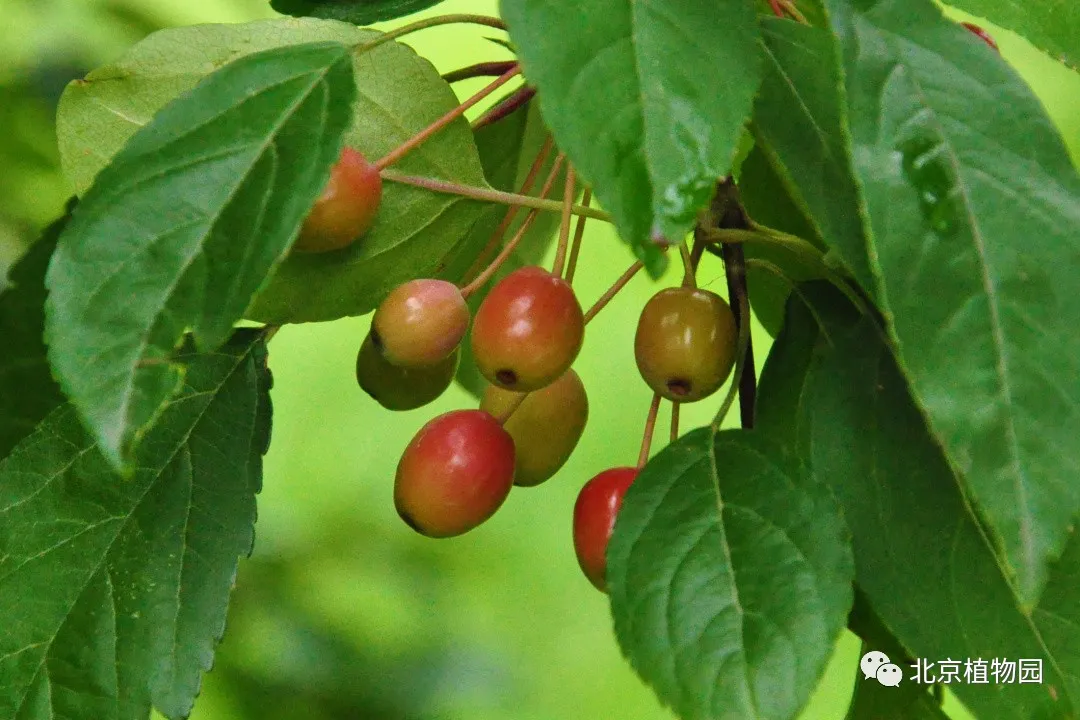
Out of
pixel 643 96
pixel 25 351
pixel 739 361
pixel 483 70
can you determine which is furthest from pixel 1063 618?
pixel 25 351

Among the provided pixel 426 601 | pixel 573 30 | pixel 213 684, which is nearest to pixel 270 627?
pixel 213 684

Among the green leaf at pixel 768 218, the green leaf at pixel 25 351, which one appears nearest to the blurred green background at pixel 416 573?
the green leaf at pixel 25 351

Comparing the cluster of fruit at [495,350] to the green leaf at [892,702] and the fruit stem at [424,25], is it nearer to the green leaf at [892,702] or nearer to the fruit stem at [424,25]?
the fruit stem at [424,25]

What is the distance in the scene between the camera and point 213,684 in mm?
1144

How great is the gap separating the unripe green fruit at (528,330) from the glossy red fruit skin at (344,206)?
0.06 metres

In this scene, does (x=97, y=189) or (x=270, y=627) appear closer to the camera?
(x=97, y=189)

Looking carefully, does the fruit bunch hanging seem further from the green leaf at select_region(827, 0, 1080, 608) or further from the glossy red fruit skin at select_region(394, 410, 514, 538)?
the green leaf at select_region(827, 0, 1080, 608)

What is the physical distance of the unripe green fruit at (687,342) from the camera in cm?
50

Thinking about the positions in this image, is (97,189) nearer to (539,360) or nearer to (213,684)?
(539,360)

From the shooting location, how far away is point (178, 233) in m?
0.39

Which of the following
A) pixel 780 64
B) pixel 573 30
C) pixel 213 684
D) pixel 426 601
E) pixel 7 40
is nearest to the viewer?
pixel 573 30

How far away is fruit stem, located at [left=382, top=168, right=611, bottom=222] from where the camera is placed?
529mm

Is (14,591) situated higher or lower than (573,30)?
lower

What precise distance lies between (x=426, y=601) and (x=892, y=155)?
98 centimetres
